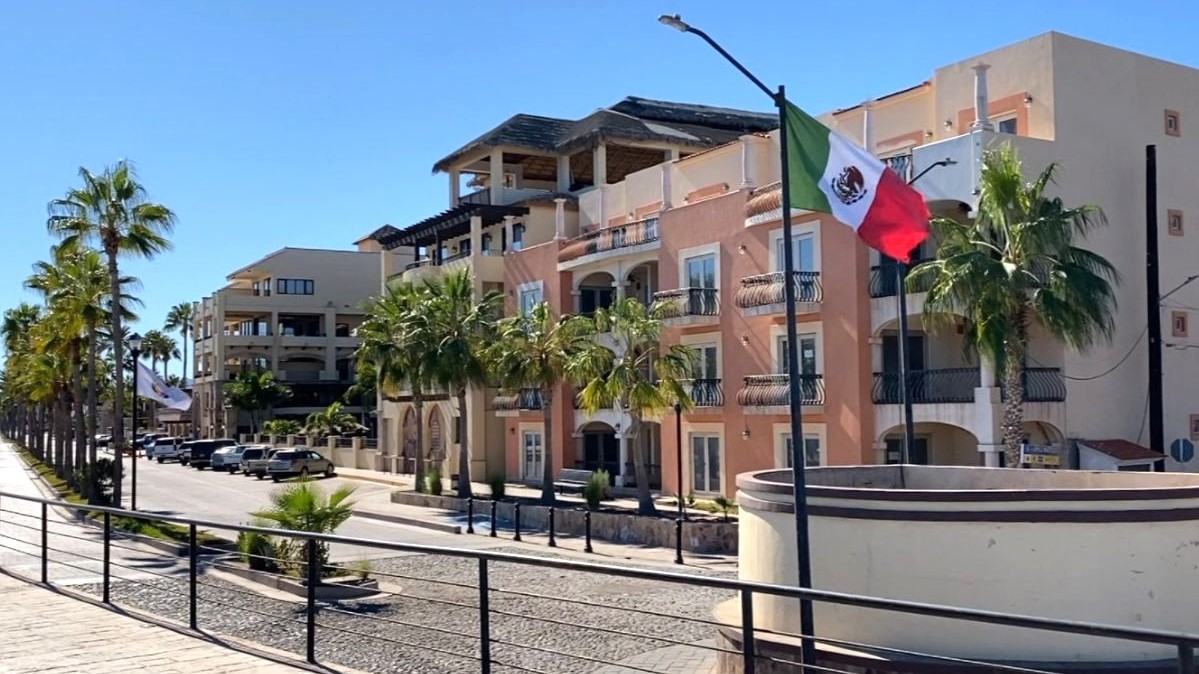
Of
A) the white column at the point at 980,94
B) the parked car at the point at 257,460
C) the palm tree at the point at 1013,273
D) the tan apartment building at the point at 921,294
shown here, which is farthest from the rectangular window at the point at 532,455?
the palm tree at the point at 1013,273

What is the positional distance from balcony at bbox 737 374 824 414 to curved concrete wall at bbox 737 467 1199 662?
21.5 m

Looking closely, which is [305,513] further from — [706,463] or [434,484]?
[434,484]

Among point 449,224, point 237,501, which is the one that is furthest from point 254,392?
point 237,501

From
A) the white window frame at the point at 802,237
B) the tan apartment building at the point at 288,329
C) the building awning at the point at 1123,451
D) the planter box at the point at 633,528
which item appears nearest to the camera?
the planter box at the point at 633,528

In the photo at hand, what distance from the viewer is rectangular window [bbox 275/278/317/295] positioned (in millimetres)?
87062

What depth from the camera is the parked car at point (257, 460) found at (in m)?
55.9

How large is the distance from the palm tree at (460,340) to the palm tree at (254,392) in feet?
145

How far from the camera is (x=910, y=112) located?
33344 millimetres

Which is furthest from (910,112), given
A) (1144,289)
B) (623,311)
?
(623,311)

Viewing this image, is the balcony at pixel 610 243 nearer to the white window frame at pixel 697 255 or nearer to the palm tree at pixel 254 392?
the white window frame at pixel 697 255

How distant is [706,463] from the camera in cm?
3694

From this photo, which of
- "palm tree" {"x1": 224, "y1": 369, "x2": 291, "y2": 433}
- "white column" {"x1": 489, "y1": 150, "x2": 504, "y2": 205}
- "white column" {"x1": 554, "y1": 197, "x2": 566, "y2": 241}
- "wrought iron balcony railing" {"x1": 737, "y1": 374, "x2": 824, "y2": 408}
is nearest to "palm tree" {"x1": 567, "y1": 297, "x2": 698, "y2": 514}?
"wrought iron balcony railing" {"x1": 737, "y1": 374, "x2": 824, "y2": 408}

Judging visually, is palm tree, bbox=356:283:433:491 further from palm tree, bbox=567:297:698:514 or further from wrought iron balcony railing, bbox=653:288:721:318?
wrought iron balcony railing, bbox=653:288:721:318

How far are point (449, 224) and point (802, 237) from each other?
77.2 ft
